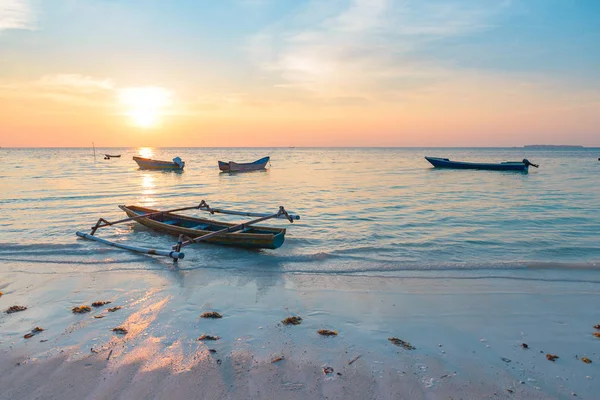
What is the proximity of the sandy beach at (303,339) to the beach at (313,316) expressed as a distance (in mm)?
22

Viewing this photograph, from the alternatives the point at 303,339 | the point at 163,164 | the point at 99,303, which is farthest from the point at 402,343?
the point at 163,164

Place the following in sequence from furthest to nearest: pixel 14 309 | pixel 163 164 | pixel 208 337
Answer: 1. pixel 163 164
2. pixel 14 309
3. pixel 208 337

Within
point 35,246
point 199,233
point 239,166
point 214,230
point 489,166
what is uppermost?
point 489,166

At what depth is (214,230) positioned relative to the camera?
11.2 metres

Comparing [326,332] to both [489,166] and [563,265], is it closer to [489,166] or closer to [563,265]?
[563,265]

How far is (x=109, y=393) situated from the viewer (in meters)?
3.74

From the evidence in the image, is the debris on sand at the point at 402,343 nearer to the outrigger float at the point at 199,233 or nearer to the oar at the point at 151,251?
the outrigger float at the point at 199,233

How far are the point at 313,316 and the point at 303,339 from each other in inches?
31.2

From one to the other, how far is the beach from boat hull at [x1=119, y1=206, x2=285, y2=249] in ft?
1.10

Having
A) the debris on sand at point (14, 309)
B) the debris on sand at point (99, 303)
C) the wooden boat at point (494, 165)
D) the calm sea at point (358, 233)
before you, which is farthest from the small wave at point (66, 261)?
the wooden boat at point (494, 165)

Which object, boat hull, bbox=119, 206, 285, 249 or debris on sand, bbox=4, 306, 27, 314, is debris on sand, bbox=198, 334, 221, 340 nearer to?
debris on sand, bbox=4, 306, 27, 314

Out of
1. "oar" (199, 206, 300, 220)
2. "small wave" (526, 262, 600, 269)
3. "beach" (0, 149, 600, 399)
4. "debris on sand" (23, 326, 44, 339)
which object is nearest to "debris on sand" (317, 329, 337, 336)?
"beach" (0, 149, 600, 399)

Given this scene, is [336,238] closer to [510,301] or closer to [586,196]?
[510,301]

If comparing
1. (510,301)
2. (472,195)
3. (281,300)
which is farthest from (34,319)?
(472,195)
